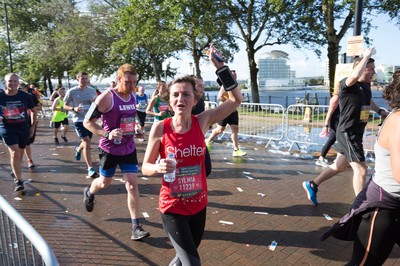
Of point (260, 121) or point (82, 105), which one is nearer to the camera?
point (82, 105)

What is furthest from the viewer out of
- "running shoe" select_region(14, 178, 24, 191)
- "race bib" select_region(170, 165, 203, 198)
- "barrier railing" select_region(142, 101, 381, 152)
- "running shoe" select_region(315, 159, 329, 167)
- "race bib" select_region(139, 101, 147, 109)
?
"race bib" select_region(139, 101, 147, 109)

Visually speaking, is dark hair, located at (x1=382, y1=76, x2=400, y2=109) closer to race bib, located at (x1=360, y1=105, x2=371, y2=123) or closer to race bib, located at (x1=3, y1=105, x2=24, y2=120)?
race bib, located at (x1=360, y1=105, x2=371, y2=123)

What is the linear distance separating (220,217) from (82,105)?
155 inches

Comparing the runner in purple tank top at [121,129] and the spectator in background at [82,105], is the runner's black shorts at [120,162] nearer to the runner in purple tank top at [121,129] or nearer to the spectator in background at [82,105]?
the runner in purple tank top at [121,129]

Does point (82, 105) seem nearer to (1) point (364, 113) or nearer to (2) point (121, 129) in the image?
(2) point (121, 129)

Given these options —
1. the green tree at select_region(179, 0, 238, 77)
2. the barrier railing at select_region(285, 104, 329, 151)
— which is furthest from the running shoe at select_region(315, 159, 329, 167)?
the green tree at select_region(179, 0, 238, 77)

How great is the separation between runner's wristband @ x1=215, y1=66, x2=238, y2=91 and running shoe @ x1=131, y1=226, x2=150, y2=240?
2.15 m

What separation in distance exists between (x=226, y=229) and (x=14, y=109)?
4215mm

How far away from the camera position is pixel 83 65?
31.7m

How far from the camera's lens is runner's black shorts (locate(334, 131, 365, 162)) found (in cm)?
406

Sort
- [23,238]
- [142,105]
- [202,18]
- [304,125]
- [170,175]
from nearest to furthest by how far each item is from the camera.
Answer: [23,238], [170,175], [304,125], [142,105], [202,18]

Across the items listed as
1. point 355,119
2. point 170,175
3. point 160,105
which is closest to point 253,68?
point 160,105

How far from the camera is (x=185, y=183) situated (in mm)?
2395

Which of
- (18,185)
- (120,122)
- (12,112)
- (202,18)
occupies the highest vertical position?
(202,18)
